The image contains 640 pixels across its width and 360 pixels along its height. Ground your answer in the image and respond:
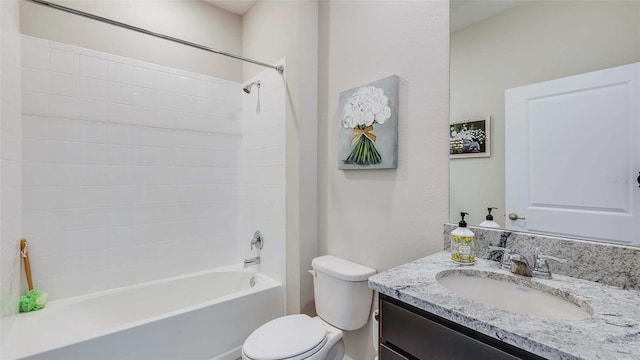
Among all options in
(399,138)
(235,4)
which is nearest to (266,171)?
(399,138)

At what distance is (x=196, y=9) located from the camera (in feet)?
7.81

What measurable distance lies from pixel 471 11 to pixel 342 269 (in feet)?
4.70

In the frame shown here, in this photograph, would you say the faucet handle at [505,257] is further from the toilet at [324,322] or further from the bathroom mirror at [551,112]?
the toilet at [324,322]

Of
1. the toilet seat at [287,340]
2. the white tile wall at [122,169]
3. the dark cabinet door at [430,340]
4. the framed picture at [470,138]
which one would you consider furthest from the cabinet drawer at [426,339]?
the white tile wall at [122,169]

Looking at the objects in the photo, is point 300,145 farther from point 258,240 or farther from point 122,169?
point 122,169

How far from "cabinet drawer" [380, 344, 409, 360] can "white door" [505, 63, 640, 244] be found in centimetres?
68

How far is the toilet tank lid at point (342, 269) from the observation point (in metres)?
1.52

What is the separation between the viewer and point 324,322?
5.48 feet

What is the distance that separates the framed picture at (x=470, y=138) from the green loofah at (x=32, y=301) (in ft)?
8.12

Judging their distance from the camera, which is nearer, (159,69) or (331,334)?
(331,334)

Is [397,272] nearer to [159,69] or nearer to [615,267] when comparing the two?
[615,267]

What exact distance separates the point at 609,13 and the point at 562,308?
97cm

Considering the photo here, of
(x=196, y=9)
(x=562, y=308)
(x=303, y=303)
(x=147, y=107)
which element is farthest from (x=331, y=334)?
(x=196, y=9)

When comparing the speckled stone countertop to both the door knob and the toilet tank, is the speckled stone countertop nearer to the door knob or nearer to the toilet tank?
the door knob
